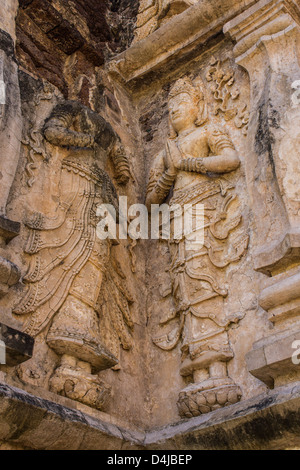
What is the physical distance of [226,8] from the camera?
6879 millimetres

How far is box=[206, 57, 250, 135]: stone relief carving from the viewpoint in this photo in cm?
634

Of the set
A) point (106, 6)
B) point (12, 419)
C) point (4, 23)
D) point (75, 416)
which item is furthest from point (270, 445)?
point (106, 6)

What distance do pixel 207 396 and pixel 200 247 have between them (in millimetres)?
1395

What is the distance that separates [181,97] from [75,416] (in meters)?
3.60

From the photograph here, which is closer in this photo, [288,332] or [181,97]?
[288,332]

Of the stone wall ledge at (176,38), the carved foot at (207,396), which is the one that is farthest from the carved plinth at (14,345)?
the stone wall ledge at (176,38)

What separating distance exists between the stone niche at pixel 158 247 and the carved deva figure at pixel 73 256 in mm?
14

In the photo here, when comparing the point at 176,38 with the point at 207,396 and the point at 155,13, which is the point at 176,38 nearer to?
the point at 155,13

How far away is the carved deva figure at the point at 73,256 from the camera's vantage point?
16.1 feet

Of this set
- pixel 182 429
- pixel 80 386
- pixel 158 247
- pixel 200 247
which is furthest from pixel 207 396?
pixel 158 247

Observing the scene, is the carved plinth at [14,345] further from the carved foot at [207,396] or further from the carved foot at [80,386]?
the carved foot at [207,396]

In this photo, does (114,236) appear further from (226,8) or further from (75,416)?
(226,8)

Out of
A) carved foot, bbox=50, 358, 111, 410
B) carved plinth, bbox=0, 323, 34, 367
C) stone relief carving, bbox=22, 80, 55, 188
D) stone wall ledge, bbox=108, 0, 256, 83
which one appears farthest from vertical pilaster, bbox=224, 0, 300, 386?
stone relief carving, bbox=22, 80, 55, 188

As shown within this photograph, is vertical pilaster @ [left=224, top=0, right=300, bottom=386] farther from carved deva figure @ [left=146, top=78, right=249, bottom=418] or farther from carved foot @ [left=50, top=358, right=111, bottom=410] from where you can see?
carved foot @ [left=50, top=358, right=111, bottom=410]
